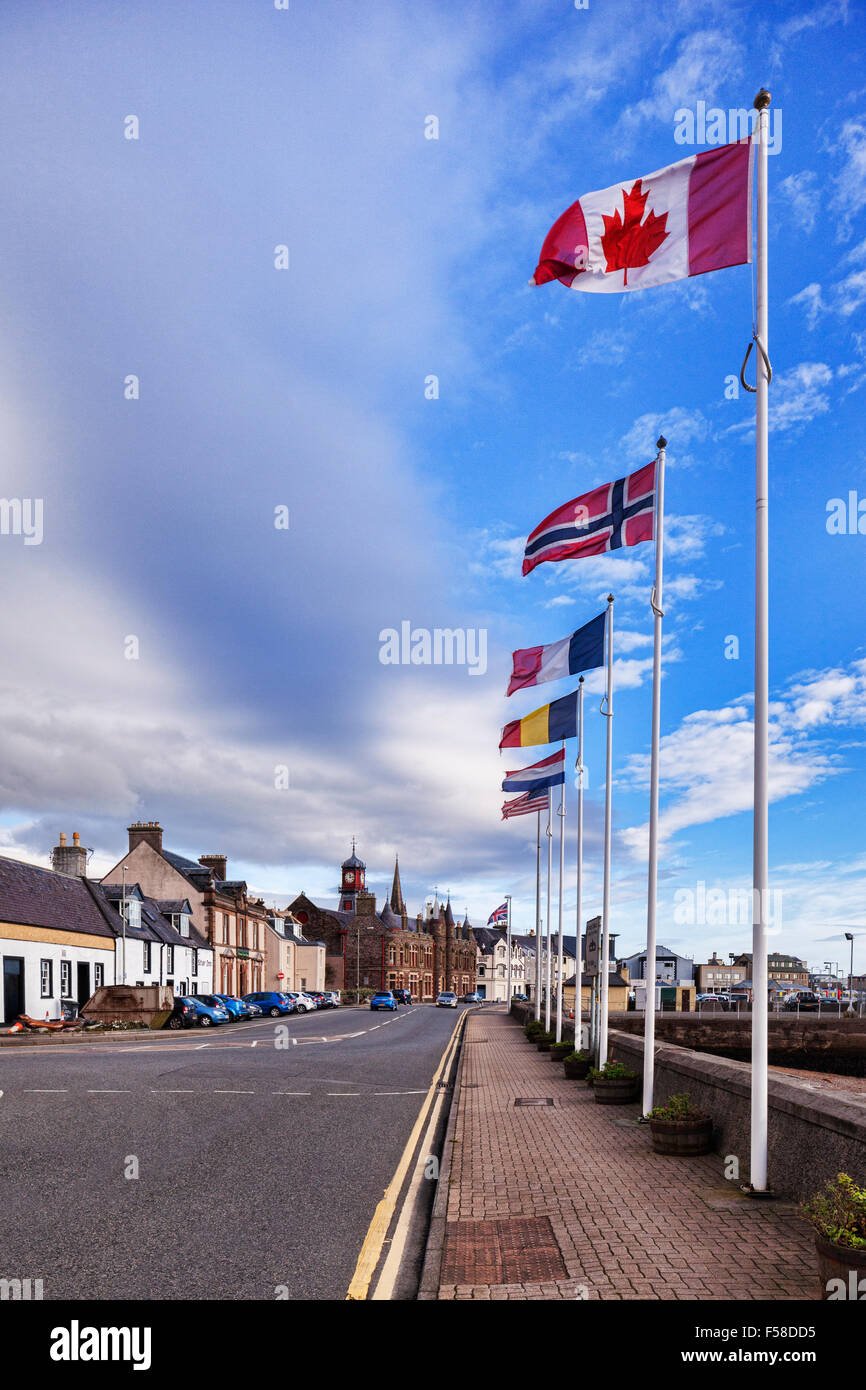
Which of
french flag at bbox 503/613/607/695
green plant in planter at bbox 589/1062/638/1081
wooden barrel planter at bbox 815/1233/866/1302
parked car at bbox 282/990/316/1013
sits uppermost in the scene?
french flag at bbox 503/613/607/695

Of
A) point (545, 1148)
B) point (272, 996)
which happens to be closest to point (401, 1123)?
point (545, 1148)

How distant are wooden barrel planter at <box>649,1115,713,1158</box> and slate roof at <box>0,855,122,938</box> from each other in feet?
120

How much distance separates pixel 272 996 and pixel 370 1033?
2322cm

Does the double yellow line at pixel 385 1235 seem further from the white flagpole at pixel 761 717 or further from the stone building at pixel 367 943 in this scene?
the stone building at pixel 367 943

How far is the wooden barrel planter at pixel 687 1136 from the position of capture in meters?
11.1

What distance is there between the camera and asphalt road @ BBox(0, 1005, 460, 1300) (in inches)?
269

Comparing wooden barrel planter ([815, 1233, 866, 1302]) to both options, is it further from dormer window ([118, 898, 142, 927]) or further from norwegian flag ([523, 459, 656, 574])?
dormer window ([118, 898, 142, 927])

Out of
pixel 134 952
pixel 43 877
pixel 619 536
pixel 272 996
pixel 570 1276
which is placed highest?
pixel 619 536

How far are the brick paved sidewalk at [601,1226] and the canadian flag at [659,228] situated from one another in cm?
863

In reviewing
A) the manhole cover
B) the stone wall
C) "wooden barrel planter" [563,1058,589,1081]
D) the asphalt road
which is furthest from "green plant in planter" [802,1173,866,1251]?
"wooden barrel planter" [563,1058,589,1081]
